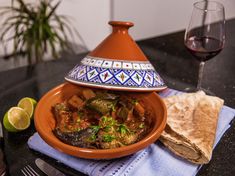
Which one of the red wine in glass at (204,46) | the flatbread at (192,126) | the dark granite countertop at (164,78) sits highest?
the red wine in glass at (204,46)

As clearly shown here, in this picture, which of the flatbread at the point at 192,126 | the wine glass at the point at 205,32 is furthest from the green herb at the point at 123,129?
the wine glass at the point at 205,32

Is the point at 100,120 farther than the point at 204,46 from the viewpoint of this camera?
No

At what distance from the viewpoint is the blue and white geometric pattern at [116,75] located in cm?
65

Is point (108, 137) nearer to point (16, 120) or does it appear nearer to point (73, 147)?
point (73, 147)

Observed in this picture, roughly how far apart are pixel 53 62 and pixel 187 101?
0.66m

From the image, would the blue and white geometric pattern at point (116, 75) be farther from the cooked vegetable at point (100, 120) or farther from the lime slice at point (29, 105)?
the lime slice at point (29, 105)

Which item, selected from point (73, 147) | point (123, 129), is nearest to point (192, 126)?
point (123, 129)

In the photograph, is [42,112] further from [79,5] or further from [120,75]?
[79,5]

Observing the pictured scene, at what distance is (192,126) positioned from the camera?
2.45 ft

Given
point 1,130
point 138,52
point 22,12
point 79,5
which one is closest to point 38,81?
point 1,130

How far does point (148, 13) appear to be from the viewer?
112 inches

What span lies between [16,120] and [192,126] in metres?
0.48

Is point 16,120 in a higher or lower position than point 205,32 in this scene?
lower

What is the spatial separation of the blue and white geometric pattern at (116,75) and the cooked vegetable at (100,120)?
6 cm
